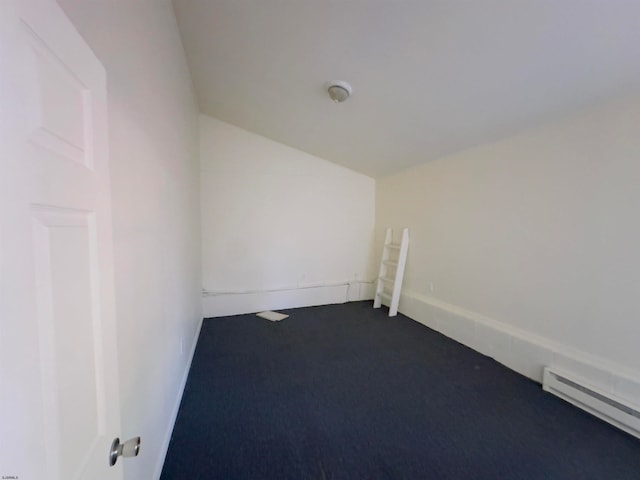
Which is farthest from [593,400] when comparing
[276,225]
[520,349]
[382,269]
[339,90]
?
[276,225]

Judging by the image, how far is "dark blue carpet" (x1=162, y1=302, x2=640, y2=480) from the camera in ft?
5.59

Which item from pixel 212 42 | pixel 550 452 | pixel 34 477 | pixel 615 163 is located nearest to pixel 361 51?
pixel 212 42

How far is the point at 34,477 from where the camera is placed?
1.33ft

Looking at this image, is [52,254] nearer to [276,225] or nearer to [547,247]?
[547,247]

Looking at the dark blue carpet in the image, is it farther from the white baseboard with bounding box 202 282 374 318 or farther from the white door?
the white door

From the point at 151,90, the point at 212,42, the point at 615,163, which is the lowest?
the point at 615,163

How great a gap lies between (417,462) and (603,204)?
227cm

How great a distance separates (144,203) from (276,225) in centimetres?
→ 320

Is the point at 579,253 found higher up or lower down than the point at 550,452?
higher up

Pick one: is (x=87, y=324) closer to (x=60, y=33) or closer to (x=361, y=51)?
(x=60, y=33)

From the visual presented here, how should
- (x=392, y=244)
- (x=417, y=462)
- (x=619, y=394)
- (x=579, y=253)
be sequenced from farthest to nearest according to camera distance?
(x=392, y=244) → (x=579, y=253) → (x=619, y=394) → (x=417, y=462)

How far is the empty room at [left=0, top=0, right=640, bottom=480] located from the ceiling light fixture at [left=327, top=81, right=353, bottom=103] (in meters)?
0.02

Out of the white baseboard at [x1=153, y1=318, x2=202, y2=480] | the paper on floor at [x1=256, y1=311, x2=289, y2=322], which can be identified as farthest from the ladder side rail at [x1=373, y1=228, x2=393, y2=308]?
the white baseboard at [x1=153, y1=318, x2=202, y2=480]

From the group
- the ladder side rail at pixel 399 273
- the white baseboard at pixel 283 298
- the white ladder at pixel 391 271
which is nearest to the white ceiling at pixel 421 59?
the ladder side rail at pixel 399 273
